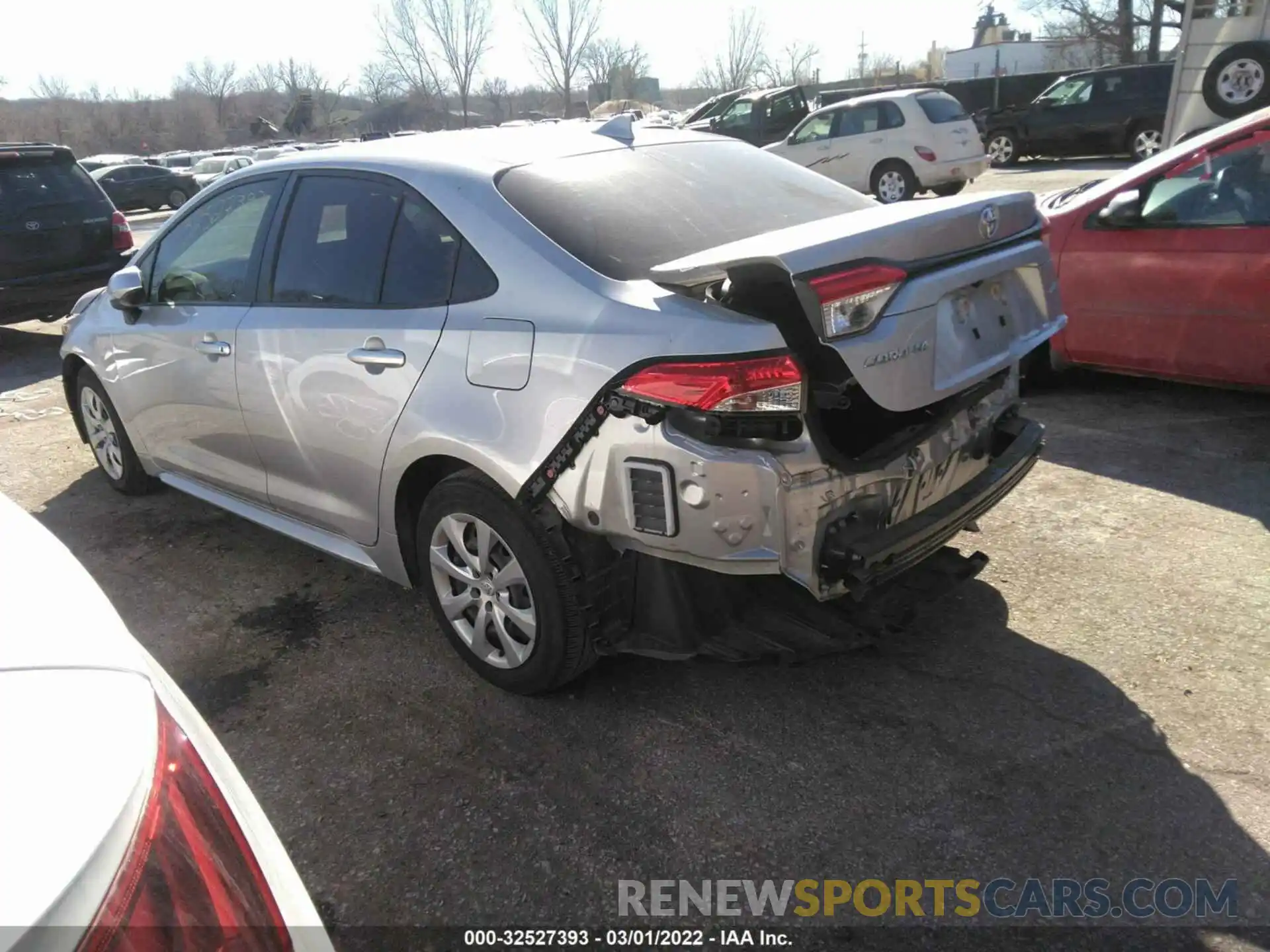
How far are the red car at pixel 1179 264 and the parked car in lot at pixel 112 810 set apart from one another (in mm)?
4977

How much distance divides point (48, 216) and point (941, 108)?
12409 mm

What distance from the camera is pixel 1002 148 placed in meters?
20.9

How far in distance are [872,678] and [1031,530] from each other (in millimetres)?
1384

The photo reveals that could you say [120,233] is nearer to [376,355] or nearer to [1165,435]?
[376,355]

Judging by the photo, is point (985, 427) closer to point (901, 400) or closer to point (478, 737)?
point (901, 400)

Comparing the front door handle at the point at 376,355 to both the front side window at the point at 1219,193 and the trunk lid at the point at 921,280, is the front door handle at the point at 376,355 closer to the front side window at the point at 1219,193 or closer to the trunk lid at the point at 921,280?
the trunk lid at the point at 921,280

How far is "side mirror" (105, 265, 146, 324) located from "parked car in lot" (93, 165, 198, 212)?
27.1 meters

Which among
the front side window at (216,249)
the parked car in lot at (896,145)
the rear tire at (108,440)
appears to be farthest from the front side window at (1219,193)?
the parked car in lot at (896,145)

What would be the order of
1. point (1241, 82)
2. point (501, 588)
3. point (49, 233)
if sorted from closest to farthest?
point (501, 588) < point (49, 233) < point (1241, 82)

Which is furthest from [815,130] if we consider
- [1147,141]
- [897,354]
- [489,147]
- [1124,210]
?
[897,354]

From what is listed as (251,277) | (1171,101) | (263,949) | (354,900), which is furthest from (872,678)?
(1171,101)

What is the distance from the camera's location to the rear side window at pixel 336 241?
11.0 ft

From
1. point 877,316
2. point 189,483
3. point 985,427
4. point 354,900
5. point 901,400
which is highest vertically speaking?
point 877,316

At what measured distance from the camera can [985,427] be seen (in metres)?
3.21
